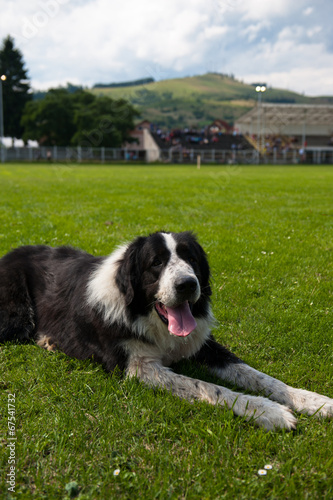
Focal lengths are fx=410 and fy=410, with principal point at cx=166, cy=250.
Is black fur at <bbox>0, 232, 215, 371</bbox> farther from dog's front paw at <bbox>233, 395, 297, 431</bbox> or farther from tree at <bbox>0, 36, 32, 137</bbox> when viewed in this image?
tree at <bbox>0, 36, 32, 137</bbox>

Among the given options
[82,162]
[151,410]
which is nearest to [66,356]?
[151,410]

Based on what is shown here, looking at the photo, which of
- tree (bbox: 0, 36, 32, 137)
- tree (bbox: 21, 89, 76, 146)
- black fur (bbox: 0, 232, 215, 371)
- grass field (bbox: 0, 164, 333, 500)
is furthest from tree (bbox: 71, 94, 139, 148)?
black fur (bbox: 0, 232, 215, 371)

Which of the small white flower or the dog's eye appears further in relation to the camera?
the dog's eye

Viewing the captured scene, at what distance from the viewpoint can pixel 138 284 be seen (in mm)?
3498

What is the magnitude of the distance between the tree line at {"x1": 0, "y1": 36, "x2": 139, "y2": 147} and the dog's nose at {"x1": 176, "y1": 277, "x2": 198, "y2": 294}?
60.7 metres

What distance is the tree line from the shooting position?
6150 centimetres

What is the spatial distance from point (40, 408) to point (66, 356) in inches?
33.8

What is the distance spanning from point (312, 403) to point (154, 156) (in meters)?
67.3

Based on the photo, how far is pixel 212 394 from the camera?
3057 mm

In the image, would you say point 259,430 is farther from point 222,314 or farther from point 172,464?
point 222,314

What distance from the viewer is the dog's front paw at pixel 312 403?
2973 millimetres

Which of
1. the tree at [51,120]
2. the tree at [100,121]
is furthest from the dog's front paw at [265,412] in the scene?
the tree at [51,120]

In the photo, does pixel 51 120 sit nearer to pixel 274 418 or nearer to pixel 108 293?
pixel 108 293

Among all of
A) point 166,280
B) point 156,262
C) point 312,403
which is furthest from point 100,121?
point 312,403
